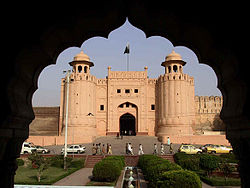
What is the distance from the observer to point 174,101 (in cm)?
3316

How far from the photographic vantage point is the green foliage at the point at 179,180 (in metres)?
6.16

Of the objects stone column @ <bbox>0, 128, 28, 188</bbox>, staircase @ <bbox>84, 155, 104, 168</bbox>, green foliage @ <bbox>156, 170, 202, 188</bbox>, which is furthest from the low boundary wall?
stone column @ <bbox>0, 128, 28, 188</bbox>

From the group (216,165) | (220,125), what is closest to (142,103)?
(220,125)

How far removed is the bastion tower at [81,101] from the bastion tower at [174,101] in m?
9.06

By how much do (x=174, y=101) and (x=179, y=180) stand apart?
27.5 m

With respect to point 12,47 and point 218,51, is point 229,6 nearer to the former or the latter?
point 218,51

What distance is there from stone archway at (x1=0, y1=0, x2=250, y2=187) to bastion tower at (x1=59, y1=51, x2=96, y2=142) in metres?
29.0

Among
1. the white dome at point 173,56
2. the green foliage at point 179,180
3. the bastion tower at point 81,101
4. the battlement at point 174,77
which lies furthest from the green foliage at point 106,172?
the white dome at point 173,56

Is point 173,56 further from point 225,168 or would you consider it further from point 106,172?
point 106,172

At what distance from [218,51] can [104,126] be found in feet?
111

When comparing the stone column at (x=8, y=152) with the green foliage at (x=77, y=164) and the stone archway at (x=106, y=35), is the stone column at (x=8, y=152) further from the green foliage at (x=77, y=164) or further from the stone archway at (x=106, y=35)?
the green foliage at (x=77, y=164)

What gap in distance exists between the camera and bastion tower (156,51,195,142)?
107 feet

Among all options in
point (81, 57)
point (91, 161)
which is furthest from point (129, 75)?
point (91, 161)

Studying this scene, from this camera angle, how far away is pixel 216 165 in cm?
1206
